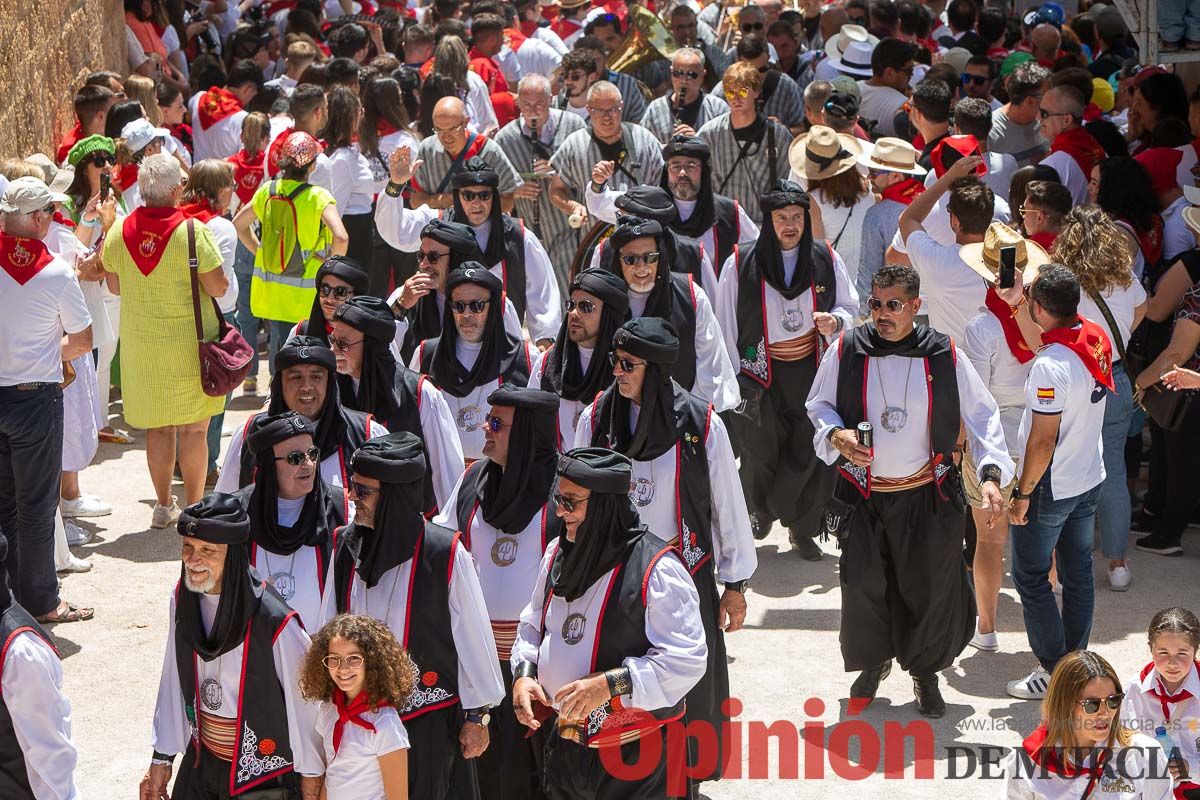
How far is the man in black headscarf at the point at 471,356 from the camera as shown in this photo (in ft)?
24.2

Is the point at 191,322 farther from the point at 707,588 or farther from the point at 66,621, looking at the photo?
the point at 707,588

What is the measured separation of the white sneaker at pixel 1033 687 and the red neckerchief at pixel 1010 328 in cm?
146

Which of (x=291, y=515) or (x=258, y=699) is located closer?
(x=258, y=699)

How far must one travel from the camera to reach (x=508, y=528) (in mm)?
5738

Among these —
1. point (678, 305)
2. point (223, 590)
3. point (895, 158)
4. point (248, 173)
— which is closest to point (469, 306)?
point (678, 305)

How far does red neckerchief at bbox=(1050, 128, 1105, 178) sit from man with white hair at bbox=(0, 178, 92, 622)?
5.88 metres

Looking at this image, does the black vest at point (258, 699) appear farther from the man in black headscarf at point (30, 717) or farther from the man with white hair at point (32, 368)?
the man with white hair at point (32, 368)

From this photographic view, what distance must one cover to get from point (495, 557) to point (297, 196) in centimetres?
479

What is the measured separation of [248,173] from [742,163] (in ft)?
11.1

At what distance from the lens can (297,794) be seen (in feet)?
16.3

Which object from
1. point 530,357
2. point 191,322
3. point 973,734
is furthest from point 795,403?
point 191,322

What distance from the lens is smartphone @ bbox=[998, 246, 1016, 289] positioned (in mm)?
7285

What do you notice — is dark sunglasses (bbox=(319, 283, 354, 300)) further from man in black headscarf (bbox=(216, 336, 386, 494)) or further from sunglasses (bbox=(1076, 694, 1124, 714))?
sunglasses (bbox=(1076, 694, 1124, 714))

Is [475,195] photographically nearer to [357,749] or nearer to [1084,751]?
[357,749]
